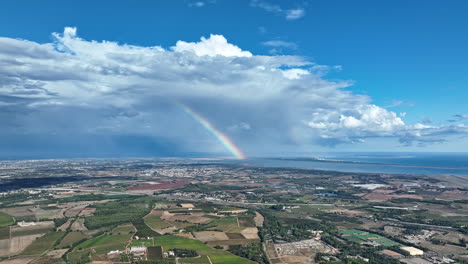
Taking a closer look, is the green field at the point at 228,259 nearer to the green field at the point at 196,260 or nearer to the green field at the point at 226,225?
the green field at the point at 196,260

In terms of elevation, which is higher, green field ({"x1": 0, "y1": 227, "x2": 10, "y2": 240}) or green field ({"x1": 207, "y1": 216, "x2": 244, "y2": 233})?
A: green field ({"x1": 207, "y1": 216, "x2": 244, "y2": 233})

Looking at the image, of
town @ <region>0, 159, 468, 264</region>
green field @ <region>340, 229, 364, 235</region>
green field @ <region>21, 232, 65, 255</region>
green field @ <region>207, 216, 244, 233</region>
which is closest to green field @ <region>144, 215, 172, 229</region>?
town @ <region>0, 159, 468, 264</region>

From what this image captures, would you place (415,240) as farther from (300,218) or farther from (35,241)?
(35,241)

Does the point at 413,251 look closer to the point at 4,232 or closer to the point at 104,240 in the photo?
the point at 104,240

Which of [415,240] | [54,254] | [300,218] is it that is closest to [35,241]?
[54,254]

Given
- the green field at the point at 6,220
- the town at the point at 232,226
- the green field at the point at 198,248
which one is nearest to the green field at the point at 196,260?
the green field at the point at 198,248

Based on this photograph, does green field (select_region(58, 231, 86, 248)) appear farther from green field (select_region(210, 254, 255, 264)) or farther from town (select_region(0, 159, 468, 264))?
green field (select_region(210, 254, 255, 264))
